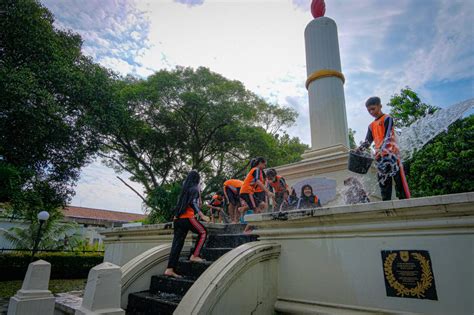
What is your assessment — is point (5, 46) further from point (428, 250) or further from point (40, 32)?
point (428, 250)

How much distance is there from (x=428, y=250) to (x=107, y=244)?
25.9 ft

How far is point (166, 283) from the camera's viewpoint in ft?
13.5

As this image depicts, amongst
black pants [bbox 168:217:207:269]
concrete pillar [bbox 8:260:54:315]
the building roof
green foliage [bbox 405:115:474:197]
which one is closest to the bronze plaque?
black pants [bbox 168:217:207:269]

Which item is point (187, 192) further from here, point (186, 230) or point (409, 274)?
point (409, 274)

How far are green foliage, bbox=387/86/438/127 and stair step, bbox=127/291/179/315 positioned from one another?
18.8 metres

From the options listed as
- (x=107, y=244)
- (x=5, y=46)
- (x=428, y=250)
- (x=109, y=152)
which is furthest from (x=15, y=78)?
(x=428, y=250)

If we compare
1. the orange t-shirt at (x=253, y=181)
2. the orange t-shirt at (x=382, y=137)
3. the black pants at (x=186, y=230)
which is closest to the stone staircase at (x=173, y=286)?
the black pants at (x=186, y=230)

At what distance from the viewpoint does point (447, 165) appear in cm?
1380

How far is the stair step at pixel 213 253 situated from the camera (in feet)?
15.1

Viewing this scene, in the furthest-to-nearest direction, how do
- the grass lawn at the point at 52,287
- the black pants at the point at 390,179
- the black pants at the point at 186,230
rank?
1. the grass lawn at the point at 52,287
2. the black pants at the point at 186,230
3. the black pants at the point at 390,179

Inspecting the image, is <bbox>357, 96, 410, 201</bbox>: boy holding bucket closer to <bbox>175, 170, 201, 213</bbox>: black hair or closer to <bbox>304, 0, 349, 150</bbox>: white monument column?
<bbox>175, 170, 201, 213</bbox>: black hair

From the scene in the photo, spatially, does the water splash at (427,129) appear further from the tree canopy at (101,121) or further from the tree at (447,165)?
the tree canopy at (101,121)

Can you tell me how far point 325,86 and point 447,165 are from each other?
8.94m

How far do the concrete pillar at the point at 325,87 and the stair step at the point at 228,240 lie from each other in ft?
18.3
